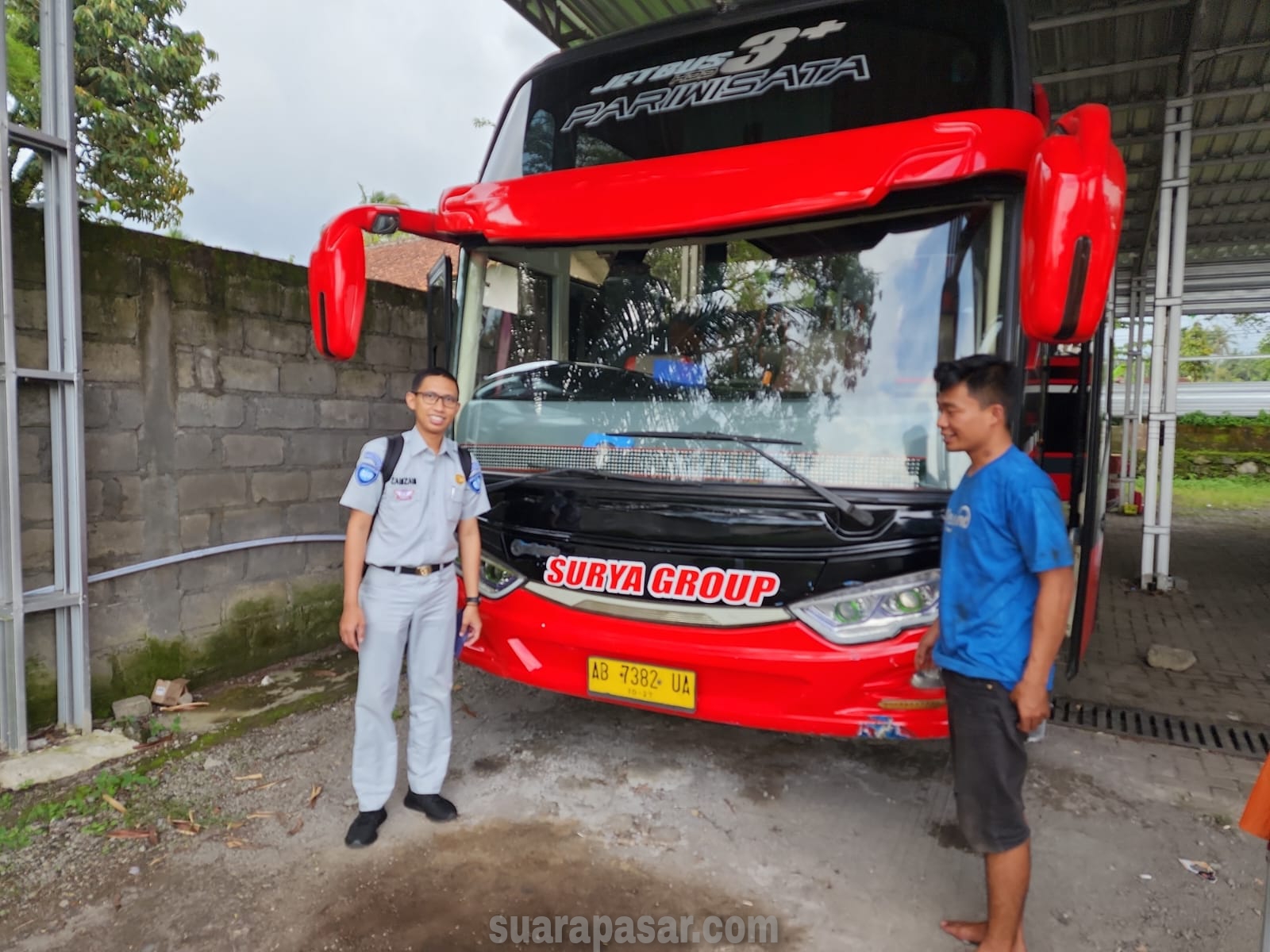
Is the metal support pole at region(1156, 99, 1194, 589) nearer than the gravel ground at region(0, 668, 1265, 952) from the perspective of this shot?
No

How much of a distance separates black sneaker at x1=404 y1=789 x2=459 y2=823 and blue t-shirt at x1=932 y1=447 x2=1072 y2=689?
76.1 inches

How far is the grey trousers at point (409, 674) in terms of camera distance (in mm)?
2824

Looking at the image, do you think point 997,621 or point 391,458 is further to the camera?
point 391,458

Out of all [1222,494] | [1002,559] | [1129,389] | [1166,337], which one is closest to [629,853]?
[1002,559]

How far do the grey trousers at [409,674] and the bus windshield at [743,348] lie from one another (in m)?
0.65

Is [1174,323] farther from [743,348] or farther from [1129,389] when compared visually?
[1129,389]

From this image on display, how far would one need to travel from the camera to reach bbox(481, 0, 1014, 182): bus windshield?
2.99 metres

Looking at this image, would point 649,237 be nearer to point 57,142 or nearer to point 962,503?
point 962,503

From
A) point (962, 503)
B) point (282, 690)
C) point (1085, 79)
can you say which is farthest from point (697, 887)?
point (1085, 79)

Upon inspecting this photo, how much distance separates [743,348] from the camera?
9.87 feet

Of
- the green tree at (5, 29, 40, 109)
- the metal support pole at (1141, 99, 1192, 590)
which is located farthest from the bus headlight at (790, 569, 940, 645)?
the green tree at (5, 29, 40, 109)

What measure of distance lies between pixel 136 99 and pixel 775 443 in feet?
40.6

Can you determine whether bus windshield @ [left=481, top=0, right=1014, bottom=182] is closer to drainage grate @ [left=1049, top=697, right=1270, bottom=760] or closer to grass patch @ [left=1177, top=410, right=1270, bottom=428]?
drainage grate @ [left=1049, top=697, right=1270, bottom=760]

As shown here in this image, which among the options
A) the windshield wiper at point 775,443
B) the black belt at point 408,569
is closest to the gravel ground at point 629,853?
the black belt at point 408,569
